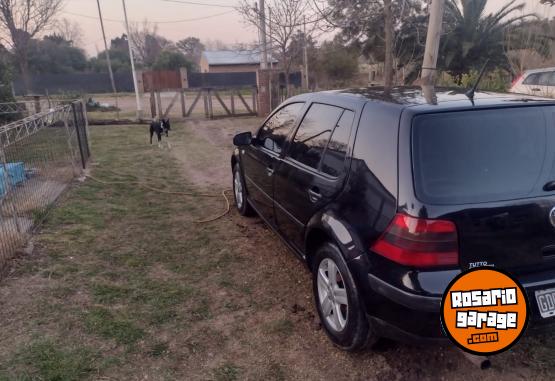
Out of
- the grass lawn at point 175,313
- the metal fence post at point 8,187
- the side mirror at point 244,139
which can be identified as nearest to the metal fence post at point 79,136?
the grass lawn at point 175,313

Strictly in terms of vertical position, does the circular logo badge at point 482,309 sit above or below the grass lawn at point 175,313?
above

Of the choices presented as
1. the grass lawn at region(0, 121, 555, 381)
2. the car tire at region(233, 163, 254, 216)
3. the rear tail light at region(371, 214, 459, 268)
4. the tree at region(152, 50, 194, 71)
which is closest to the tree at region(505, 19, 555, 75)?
the car tire at region(233, 163, 254, 216)

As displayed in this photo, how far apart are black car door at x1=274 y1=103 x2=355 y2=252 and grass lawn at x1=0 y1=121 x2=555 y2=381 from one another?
66 centimetres

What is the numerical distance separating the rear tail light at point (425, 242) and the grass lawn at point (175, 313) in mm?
842

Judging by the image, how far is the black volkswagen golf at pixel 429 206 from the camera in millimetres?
2047

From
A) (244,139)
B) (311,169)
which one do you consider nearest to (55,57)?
(244,139)

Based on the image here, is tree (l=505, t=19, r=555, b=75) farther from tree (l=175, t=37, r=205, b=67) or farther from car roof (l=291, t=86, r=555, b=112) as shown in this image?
tree (l=175, t=37, r=205, b=67)

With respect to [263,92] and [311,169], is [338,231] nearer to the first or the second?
[311,169]

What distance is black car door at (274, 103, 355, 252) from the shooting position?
2.72 metres

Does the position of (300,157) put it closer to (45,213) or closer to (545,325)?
(545,325)

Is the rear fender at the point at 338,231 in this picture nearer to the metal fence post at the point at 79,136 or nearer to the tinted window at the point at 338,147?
the tinted window at the point at 338,147

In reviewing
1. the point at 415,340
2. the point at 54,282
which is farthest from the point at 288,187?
the point at 54,282

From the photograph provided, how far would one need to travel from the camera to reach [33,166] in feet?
17.6

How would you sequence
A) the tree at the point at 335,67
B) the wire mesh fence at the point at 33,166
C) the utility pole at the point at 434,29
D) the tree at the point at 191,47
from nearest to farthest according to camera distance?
1. the wire mesh fence at the point at 33,166
2. the utility pole at the point at 434,29
3. the tree at the point at 335,67
4. the tree at the point at 191,47
